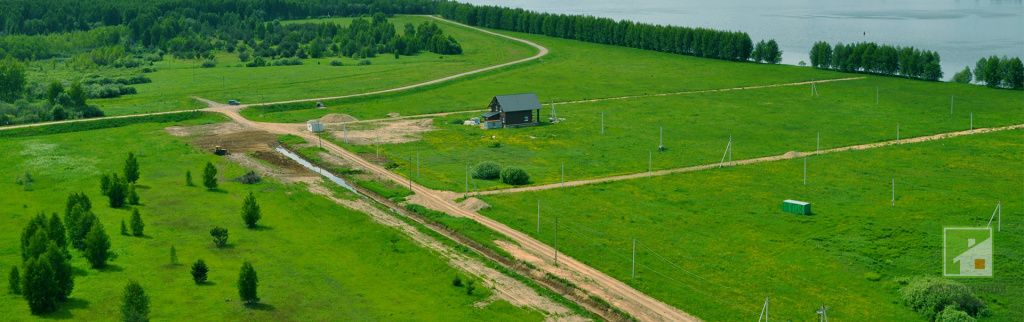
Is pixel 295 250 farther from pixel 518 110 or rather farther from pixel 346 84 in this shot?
pixel 346 84

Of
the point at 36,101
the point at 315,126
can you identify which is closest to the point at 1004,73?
the point at 315,126

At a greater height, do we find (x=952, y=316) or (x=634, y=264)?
(x=634, y=264)

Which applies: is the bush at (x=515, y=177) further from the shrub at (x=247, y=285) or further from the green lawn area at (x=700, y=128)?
the shrub at (x=247, y=285)

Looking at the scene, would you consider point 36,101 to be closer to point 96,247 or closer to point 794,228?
point 96,247

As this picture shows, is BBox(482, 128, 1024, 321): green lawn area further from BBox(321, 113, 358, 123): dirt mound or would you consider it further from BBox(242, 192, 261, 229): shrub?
BBox(321, 113, 358, 123): dirt mound

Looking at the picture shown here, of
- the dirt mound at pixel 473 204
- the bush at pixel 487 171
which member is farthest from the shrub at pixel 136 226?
the bush at pixel 487 171

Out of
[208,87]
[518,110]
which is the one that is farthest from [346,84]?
[518,110]
